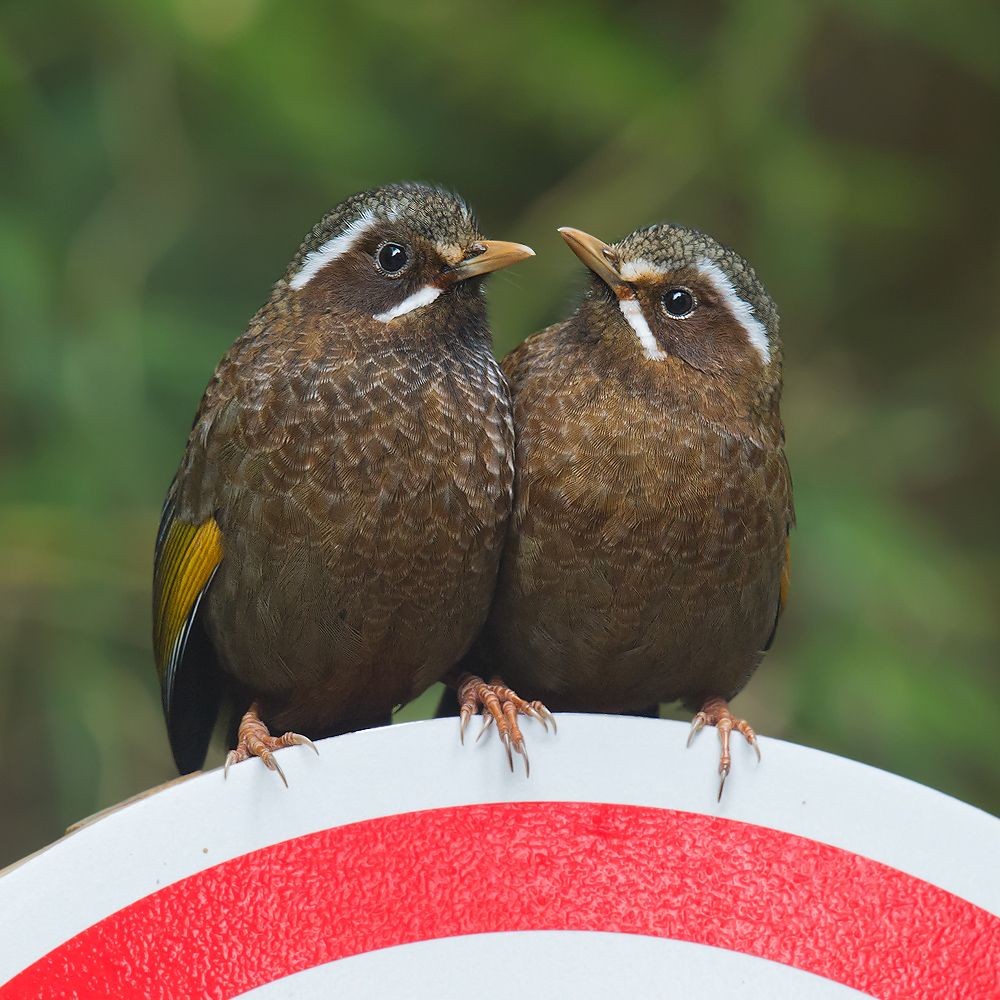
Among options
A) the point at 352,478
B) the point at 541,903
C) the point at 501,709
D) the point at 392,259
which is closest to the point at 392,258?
the point at 392,259

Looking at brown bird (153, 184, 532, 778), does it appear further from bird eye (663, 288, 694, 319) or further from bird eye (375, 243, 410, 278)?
bird eye (663, 288, 694, 319)

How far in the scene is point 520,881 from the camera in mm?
1211

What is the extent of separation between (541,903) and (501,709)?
24 cm

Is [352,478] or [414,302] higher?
[414,302]

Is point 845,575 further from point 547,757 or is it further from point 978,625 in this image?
point 547,757

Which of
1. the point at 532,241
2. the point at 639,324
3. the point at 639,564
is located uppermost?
the point at 532,241

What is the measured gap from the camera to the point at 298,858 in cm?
118

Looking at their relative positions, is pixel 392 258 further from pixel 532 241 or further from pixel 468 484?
pixel 532 241

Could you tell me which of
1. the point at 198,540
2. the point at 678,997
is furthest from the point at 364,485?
the point at 678,997

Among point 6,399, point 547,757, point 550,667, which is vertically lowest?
point 547,757

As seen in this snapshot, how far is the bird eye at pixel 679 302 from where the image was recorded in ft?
5.31

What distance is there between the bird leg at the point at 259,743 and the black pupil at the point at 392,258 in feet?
1.91

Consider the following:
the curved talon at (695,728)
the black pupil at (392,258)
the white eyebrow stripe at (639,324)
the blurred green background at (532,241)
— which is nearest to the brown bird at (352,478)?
the black pupil at (392,258)

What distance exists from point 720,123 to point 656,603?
1.82 m
